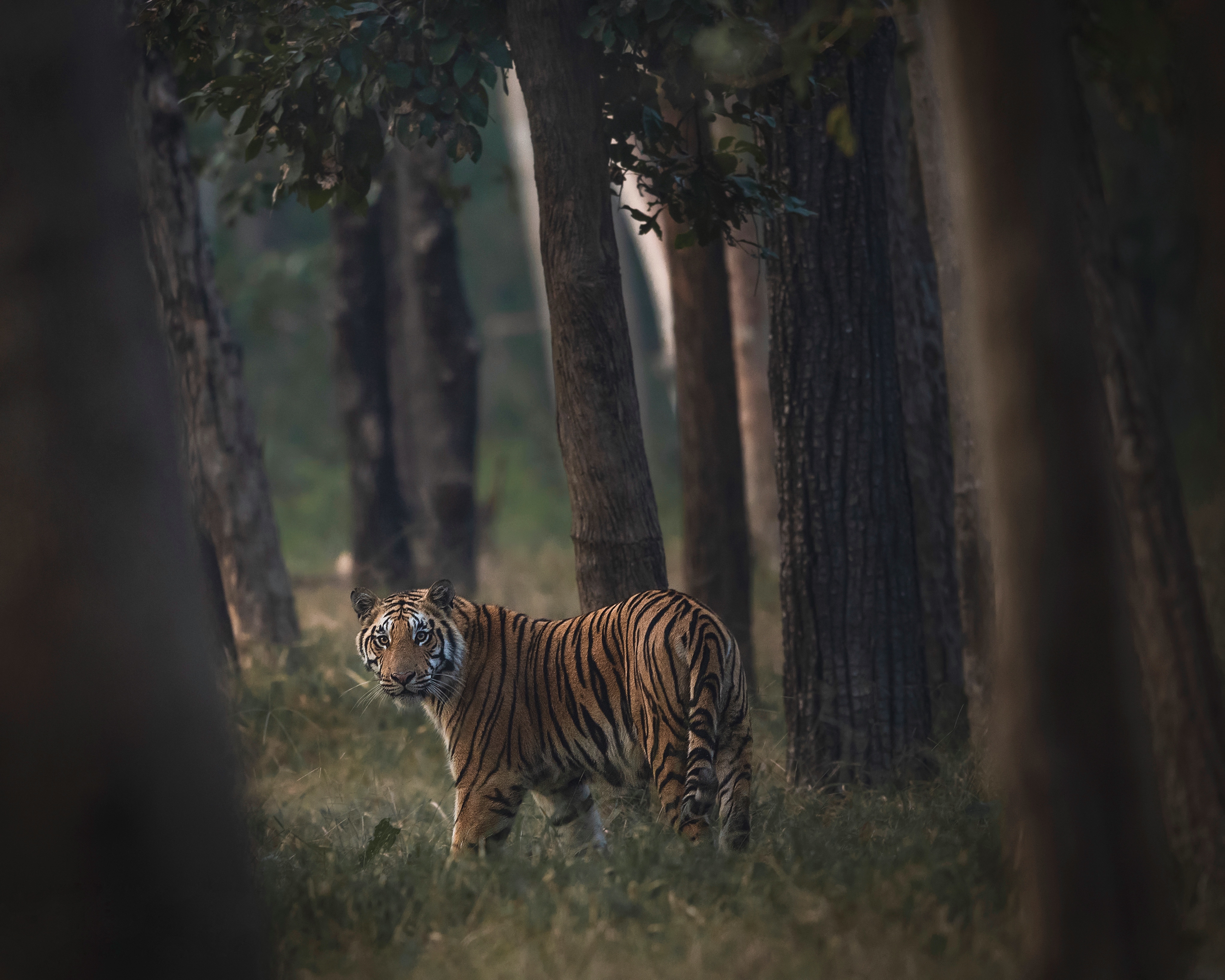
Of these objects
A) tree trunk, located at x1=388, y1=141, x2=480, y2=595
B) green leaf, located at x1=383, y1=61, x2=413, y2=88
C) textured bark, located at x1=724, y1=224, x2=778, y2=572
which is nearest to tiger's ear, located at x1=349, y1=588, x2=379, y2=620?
green leaf, located at x1=383, y1=61, x2=413, y2=88

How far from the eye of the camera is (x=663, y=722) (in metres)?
4.62

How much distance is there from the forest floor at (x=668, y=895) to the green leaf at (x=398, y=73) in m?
2.80

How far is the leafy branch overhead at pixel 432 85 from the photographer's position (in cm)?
501

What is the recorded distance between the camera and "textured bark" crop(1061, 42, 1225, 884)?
3328mm

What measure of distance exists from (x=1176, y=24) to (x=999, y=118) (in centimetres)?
125

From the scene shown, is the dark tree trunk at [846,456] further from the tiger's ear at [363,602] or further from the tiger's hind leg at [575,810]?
the tiger's ear at [363,602]

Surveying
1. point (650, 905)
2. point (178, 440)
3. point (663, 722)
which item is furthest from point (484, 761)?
point (178, 440)

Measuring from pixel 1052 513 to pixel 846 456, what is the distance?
117 inches

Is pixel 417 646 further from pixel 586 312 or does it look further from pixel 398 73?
pixel 398 73

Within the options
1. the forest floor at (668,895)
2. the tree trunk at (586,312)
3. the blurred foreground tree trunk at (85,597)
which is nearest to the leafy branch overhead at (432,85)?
the tree trunk at (586,312)

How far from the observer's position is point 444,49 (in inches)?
199

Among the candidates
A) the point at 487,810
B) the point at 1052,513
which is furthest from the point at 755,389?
the point at 1052,513

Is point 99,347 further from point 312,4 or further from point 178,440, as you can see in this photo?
point 312,4

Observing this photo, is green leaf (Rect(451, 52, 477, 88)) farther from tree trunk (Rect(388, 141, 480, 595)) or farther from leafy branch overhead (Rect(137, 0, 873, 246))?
tree trunk (Rect(388, 141, 480, 595))
